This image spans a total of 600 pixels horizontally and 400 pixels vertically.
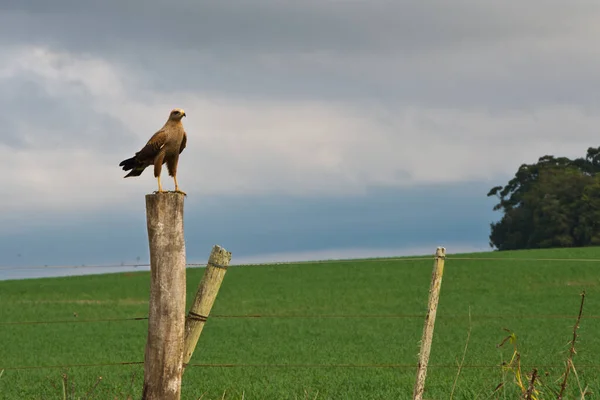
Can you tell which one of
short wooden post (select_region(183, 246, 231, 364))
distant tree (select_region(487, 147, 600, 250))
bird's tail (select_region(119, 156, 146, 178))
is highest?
distant tree (select_region(487, 147, 600, 250))

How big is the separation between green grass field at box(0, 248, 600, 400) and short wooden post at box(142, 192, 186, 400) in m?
0.44

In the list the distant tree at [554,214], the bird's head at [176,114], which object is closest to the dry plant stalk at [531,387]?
the bird's head at [176,114]

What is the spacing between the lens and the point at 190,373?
1628 cm

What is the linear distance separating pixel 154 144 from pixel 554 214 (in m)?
63.5

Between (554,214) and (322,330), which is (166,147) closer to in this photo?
(322,330)

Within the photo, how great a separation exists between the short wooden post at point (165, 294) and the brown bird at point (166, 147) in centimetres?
110

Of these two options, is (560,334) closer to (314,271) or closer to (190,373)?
(190,373)

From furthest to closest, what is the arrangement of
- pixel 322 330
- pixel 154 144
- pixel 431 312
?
pixel 322 330, pixel 154 144, pixel 431 312

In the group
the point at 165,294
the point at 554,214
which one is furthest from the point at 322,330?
the point at 554,214

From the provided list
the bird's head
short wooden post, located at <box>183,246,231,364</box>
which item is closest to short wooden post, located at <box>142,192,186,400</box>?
short wooden post, located at <box>183,246,231,364</box>

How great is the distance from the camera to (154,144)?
25.3 feet

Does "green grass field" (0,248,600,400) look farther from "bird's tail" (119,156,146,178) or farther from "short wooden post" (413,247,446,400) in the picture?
"bird's tail" (119,156,146,178)

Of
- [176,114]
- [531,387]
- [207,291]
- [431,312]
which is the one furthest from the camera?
[176,114]

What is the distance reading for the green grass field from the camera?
12.6 meters
